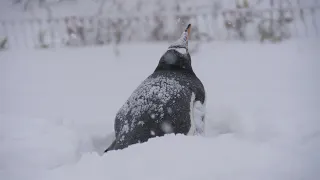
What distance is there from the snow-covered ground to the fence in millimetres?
301

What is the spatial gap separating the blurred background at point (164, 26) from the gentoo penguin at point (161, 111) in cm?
309

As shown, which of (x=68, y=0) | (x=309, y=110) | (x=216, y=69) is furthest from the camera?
(x=68, y=0)

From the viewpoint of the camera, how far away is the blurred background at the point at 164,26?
4.46 meters

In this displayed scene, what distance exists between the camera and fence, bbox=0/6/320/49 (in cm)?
446

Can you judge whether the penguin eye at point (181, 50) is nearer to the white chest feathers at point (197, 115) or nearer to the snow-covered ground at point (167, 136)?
the white chest feathers at point (197, 115)

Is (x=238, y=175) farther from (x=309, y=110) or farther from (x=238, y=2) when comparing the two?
(x=238, y=2)

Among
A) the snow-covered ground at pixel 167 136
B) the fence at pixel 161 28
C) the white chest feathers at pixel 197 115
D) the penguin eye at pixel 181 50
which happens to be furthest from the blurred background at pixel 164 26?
the white chest feathers at pixel 197 115

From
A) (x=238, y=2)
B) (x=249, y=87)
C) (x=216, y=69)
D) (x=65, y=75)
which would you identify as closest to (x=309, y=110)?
(x=249, y=87)

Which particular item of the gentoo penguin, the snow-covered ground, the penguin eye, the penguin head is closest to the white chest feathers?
the gentoo penguin

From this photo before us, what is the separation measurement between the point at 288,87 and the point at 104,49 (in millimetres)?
2811

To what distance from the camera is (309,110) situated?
195 centimetres

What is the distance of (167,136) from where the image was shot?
44.0 inches

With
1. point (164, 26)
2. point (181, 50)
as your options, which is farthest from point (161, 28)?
point (181, 50)

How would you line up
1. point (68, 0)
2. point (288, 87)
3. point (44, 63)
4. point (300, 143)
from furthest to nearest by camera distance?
1. point (68, 0)
2. point (44, 63)
3. point (288, 87)
4. point (300, 143)
